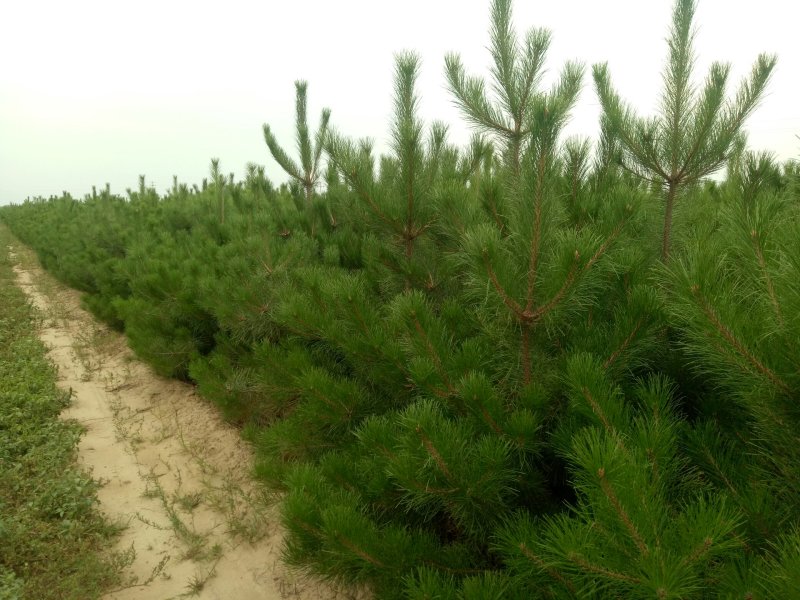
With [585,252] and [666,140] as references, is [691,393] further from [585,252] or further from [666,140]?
[666,140]

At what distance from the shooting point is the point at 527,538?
1.43 metres

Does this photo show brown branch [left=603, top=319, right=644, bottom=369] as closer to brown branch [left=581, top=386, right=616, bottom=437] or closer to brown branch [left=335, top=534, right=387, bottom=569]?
brown branch [left=581, top=386, right=616, bottom=437]

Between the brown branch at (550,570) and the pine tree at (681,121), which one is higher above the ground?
the pine tree at (681,121)

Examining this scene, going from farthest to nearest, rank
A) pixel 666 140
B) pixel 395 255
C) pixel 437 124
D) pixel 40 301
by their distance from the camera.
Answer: pixel 40 301 → pixel 437 124 → pixel 395 255 → pixel 666 140

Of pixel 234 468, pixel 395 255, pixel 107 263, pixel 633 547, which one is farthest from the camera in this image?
pixel 107 263

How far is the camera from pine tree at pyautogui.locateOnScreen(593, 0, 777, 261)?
2074mm

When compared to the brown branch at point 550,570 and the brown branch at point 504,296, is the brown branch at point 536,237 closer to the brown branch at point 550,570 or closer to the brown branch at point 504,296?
the brown branch at point 504,296

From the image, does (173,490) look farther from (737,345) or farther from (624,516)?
(737,345)

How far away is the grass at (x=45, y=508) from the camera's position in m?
2.63

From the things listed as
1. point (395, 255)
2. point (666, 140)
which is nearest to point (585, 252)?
point (666, 140)

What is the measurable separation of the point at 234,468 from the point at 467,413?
8.78ft

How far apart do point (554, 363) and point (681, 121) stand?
1218 mm

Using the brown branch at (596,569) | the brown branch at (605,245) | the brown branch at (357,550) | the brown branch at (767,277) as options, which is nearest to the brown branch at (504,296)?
the brown branch at (605,245)

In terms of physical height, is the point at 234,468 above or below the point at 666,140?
below
